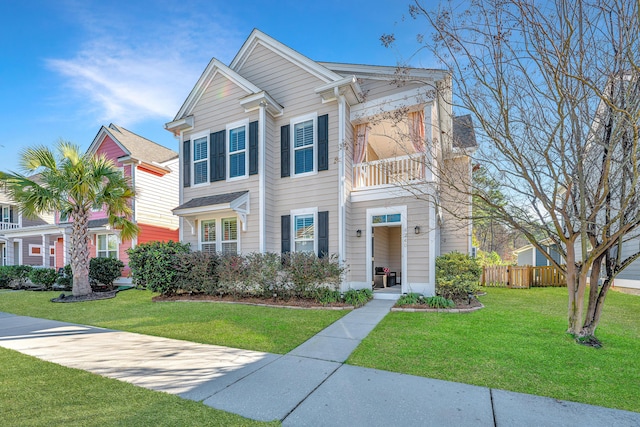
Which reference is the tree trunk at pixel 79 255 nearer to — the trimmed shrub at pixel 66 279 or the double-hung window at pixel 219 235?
the trimmed shrub at pixel 66 279

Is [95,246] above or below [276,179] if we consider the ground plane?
below

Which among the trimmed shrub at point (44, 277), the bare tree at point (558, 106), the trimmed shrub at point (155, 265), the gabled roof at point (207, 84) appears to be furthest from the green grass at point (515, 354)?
the trimmed shrub at point (44, 277)

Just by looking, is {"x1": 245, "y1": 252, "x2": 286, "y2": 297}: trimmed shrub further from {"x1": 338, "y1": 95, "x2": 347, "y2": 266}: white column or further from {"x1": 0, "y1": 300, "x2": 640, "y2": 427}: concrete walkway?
{"x1": 0, "y1": 300, "x2": 640, "y2": 427}: concrete walkway

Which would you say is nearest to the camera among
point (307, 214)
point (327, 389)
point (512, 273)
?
point (327, 389)

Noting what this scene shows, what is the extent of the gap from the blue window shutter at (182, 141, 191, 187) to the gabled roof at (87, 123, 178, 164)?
454 cm

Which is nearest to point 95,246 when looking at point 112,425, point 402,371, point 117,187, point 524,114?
point 117,187

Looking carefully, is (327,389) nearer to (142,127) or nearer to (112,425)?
(112,425)

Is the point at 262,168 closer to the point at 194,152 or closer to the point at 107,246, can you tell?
the point at 194,152

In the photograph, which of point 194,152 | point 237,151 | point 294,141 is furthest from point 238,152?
point 194,152

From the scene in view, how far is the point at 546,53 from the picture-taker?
4.29m

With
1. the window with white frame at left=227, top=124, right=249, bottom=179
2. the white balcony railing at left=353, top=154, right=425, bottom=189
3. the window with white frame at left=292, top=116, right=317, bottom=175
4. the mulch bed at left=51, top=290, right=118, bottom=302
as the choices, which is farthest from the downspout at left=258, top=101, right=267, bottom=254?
the mulch bed at left=51, top=290, right=118, bottom=302

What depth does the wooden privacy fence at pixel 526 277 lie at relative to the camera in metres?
13.5

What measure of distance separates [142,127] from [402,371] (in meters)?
21.7

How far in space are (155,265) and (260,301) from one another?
395 centimetres
